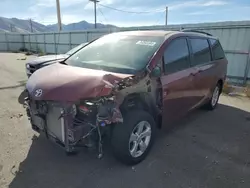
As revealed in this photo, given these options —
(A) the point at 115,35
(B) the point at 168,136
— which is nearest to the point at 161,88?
(B) the point at 168,136

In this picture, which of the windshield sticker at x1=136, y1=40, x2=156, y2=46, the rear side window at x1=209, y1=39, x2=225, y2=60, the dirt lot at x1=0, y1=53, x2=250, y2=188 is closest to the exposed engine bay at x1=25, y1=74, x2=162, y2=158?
the dirt lot at x1=0, y1=53, x2=250, y2=188

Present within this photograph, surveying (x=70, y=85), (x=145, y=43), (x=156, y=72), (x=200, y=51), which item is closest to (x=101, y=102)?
(x=70, y=85)

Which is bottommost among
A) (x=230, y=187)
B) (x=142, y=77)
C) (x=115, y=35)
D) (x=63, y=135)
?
(x=230, y=187)

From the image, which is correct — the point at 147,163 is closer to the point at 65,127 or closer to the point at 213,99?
the point at 65,127

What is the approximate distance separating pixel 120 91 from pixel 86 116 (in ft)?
1.67

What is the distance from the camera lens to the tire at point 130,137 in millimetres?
2733

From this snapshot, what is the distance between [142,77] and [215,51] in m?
2.99

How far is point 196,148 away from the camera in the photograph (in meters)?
3.59

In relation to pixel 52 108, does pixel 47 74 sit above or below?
above

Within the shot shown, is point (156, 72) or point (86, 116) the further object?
point (156, 72)

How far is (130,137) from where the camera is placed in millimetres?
2824

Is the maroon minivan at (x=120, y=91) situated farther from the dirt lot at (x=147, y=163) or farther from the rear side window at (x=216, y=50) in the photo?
the rear side window at (x=216, y=50)

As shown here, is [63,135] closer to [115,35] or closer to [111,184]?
[111,184]

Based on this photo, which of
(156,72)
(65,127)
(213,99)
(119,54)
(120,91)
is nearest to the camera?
(65,127)
